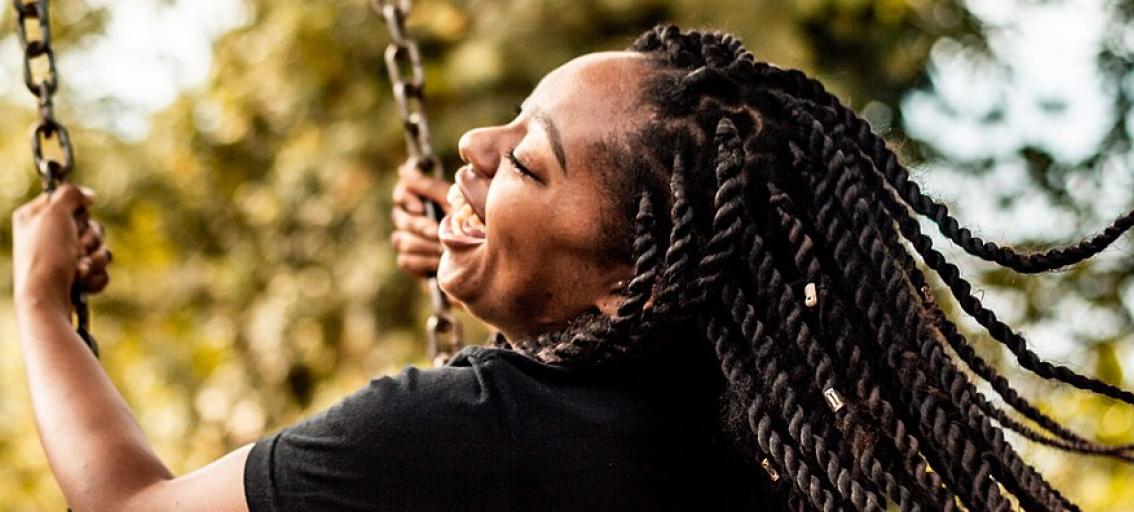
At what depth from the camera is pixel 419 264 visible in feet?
8.27

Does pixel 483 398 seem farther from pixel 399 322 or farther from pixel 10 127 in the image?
pixel 10 127

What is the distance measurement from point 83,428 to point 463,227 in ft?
1.69

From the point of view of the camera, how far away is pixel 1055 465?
4910 mm

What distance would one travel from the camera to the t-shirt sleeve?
1.51 m

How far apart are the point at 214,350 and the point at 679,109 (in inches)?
183

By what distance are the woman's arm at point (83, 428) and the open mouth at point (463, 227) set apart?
0.38 meters

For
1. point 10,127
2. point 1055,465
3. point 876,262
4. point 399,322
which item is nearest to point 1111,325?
point 1055,465

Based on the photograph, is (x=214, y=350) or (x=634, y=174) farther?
(x=214, y=350)

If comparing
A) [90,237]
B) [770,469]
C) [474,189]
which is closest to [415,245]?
[90,237]

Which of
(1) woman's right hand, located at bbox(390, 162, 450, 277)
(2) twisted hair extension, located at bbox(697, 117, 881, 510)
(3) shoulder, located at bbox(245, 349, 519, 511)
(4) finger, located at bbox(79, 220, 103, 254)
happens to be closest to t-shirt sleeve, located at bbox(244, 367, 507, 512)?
(3) shoulder, located at bbox(245, 349, 519, 511)

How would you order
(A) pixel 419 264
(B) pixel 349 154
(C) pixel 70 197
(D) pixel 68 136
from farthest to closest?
(B) pixel 349 154 < (A) pixel 419 264 < (D) pixel 68 136 < (C) pixel 70 197

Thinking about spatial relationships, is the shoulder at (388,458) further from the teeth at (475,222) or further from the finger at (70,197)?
the finger at (70,197)

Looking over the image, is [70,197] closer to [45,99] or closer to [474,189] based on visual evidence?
[45,99]

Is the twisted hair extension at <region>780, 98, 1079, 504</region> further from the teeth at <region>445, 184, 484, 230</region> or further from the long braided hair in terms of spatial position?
the teeth at <region>445, 184, 484, 230</region>
